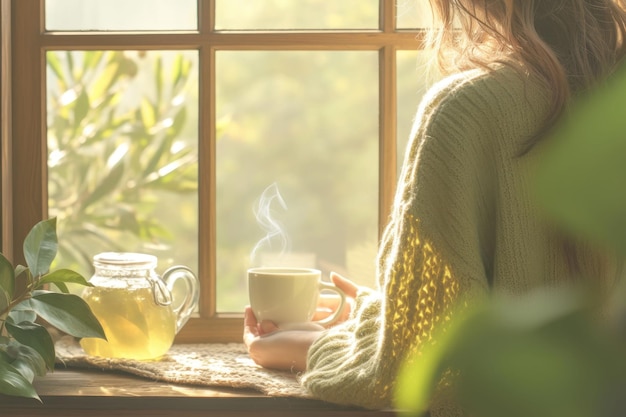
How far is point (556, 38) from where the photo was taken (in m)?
1.03

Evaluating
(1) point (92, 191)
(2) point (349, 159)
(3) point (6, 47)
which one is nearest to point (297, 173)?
(2) point (349, 159)

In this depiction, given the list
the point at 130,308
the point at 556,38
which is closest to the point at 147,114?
the point at 130,308

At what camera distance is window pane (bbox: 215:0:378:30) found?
1441 millimetres

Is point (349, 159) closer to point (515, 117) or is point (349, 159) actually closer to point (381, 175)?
point (381, 175)

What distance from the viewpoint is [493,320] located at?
0.14 metres

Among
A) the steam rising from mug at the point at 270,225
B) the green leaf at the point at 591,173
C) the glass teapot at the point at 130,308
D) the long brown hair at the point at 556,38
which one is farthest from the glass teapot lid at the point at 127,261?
the green leaf at the point at 591,173

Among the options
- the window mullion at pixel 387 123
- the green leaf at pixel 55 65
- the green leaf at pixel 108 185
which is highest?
the green leaf at pixel 55 65

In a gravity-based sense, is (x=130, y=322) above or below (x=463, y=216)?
below

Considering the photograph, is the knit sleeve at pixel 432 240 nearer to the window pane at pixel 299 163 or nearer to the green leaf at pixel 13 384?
the green leaf at pixel 13 384

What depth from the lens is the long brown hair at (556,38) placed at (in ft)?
3.15

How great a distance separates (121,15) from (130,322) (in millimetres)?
539

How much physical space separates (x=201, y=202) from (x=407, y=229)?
562 millimetres

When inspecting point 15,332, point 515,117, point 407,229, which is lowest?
point 15,332

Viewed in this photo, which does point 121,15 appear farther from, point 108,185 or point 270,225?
point 270,225
